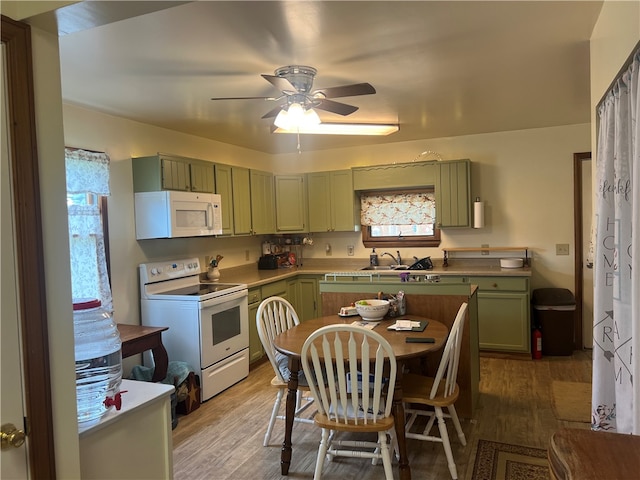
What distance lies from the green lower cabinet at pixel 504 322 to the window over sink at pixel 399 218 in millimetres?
1006

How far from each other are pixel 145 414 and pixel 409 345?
1.39m

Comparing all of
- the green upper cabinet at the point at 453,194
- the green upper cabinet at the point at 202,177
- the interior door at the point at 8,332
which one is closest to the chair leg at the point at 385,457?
the interior door at the point at 8,332

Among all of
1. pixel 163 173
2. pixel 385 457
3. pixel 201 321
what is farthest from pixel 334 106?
pixel 385 457

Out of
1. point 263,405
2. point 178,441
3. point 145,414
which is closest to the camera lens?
point 145,414

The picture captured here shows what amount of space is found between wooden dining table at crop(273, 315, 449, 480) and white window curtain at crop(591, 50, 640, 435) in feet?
2.61

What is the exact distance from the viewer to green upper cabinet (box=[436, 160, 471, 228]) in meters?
4.76

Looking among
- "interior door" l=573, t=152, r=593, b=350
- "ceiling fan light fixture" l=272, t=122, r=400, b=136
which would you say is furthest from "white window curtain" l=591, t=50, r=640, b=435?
"interior door" l=573, t=152, r=593, b=350

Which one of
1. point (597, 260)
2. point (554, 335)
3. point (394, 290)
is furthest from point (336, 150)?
point (597, 260)

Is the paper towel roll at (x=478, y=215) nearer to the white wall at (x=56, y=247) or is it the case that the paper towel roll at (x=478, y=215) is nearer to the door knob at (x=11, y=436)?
the white wall at (x=56, y=247)

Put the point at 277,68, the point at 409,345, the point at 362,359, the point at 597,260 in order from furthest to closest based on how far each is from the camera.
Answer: the point at 277,68
the point at 409,345
the point at 362,359
the point at 597,260

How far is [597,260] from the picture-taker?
6.15 feet

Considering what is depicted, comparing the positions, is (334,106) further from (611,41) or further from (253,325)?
(253,325)

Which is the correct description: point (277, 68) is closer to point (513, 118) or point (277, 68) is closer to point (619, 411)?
point (619, 411)

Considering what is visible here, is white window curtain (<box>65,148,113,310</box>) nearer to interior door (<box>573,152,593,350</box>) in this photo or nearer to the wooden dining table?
the wooden dining table
